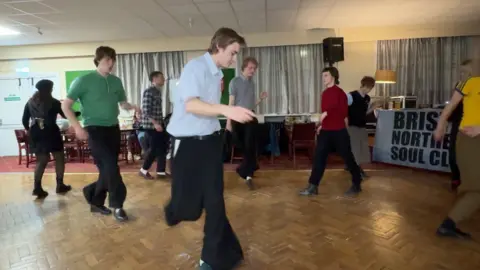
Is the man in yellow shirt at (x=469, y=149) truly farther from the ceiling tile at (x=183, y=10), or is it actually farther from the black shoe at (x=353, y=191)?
the ceiling tile at (x=183, y=10)

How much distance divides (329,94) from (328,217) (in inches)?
48.0

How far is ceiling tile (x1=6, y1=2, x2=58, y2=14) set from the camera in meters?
5.26

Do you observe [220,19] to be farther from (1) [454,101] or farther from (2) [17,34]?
(1) [454,101]

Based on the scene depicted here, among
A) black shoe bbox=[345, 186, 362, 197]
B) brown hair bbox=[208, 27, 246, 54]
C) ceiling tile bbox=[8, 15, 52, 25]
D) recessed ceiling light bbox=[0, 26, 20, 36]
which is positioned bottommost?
black shoe bbox=[345, 186, 362, 197]

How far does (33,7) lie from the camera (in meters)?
5.45

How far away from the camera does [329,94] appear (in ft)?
11.9

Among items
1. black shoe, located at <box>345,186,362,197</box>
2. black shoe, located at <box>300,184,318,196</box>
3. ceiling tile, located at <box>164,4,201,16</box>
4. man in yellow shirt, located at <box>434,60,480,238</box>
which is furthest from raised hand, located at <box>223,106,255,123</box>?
→ ceiling tile, located at <box>164,4,201,16</box>

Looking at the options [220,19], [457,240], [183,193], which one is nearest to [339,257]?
[457,240]

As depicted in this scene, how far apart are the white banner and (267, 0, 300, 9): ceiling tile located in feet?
7.24

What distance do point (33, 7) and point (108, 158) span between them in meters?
3.75

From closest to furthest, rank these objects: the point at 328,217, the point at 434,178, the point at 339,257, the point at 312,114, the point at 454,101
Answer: the point at 339,257 < the point at 454,101 < the point at 328,217 < the point at 434,178 < the point at 312,114

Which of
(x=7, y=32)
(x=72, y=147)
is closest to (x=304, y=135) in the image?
(x=72, y=147)

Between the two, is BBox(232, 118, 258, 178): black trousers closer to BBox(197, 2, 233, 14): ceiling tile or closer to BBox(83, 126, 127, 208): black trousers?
BBox(83, 126, 127, 208): black trousers

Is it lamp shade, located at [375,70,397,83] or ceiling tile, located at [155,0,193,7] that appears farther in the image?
lamp shade, located at [375,70,397,83]
